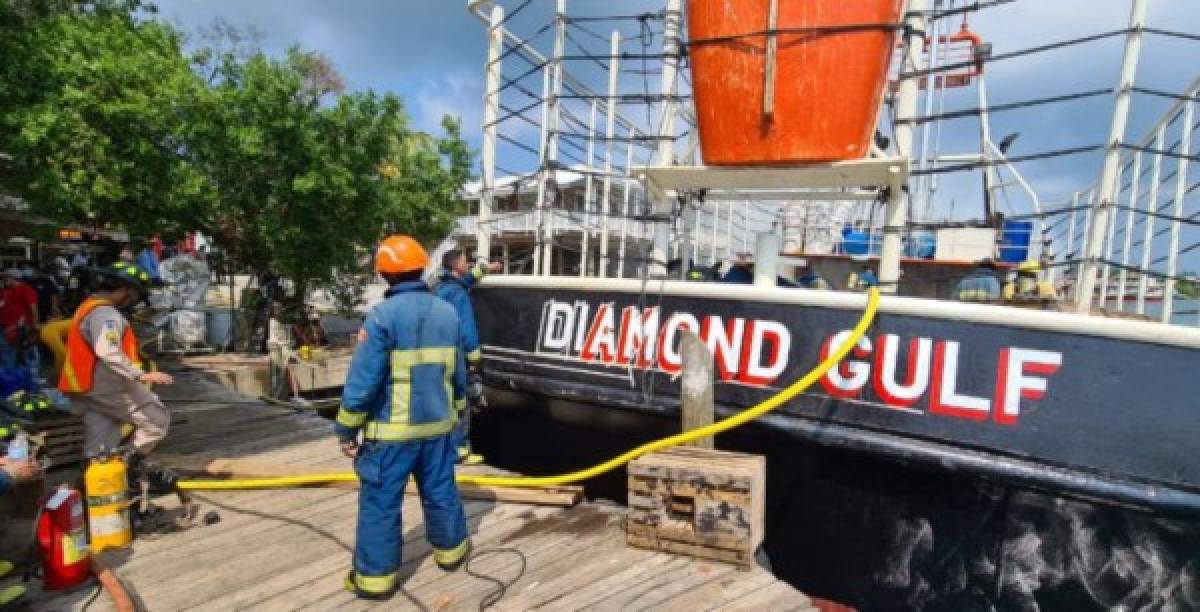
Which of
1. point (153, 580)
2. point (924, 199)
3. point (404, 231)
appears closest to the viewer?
point (153, 580)

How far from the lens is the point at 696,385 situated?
312cm

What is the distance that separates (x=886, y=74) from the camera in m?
3.25

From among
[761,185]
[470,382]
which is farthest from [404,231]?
[761,185]

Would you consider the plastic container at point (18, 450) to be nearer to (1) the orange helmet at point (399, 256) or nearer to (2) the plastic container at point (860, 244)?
(1) the orange helmet at point (399, 256)

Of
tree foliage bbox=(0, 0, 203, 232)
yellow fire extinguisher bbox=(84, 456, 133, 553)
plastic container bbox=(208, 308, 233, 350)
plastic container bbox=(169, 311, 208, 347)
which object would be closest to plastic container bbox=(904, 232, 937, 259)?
yellow fire extinguisher bbox=(84, 456, 133, 553)

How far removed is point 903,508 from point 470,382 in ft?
8.77

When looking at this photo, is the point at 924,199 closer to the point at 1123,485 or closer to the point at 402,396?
the point at 1123,485

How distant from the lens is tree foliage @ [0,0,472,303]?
7113 mm

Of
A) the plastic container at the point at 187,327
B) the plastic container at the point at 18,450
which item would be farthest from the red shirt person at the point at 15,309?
the plastic container at the point at 18,450

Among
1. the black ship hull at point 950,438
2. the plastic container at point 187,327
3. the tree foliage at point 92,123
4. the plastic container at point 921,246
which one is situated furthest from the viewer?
the plastic container at point 187,327

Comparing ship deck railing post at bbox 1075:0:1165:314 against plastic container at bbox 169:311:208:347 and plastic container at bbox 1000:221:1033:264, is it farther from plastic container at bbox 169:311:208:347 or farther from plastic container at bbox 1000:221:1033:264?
plastic container at bbox 169:311:208:347

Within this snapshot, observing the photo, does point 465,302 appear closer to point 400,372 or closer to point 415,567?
point 400,372

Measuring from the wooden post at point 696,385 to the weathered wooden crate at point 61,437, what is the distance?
4.35 meters

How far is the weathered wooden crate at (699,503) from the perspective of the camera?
285 cm
